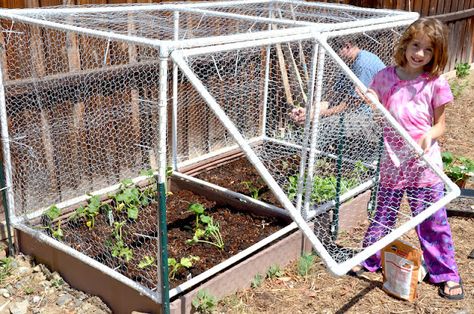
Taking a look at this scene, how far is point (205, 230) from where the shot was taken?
12.4 feet

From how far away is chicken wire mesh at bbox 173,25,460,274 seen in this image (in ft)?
10.5

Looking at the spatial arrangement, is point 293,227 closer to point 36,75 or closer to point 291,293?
point 291,293

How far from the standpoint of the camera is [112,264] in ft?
11.1

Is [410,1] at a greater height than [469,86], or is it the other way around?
[410,1]

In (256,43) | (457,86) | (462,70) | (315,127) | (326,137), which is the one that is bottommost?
(457,86)

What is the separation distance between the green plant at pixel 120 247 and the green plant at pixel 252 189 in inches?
44.5

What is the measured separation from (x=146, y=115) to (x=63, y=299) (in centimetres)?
162

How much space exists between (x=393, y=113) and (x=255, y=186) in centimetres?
160

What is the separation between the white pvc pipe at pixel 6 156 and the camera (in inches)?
136

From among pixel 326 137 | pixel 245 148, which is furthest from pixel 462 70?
pixel 245 148

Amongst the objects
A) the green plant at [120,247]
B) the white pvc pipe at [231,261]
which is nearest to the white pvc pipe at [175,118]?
the green plant at [120,247]

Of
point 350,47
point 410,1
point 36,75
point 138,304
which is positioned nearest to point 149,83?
point 36,75

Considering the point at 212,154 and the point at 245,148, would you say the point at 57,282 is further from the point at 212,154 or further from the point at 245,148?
the point at 212,154

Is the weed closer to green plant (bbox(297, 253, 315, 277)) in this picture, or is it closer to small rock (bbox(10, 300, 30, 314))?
small rock (bbox(10, 300, 30, 314))
